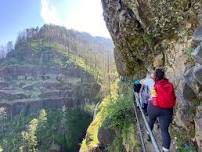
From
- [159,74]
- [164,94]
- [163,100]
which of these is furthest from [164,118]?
[159,74]

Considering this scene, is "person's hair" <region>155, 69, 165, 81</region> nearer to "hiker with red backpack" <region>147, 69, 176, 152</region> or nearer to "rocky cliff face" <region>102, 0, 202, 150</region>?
"hiker with red backpack" <region>147, 69, 176, 152</region>

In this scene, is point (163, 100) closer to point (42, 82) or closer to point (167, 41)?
point (167, 41)

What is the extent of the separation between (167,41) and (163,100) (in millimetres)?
4649

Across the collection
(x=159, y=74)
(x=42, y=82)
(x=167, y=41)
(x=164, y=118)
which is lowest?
(x=42, y=82)

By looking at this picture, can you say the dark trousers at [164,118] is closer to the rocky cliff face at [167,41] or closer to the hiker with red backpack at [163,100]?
the hiker with red backpack at [163,100]

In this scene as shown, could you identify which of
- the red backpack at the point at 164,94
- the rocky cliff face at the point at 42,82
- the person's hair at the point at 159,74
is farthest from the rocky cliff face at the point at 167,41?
the rocky cliff face at the point at 42,82

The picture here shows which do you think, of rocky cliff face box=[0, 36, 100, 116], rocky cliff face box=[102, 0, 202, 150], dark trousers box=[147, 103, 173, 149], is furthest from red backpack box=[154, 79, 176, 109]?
rocky cliff face box=[0, 36, 100, 116]

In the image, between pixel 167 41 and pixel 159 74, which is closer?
pixel 159 74

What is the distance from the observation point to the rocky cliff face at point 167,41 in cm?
992

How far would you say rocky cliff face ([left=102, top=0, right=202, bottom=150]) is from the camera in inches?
391

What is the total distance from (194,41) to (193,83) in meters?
1.02

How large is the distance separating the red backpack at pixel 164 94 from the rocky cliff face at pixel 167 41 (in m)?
0.55

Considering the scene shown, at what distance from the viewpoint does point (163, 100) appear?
9.61m


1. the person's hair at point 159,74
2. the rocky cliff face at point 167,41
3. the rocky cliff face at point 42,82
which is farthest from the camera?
the rocky cliff face at point 42,82
